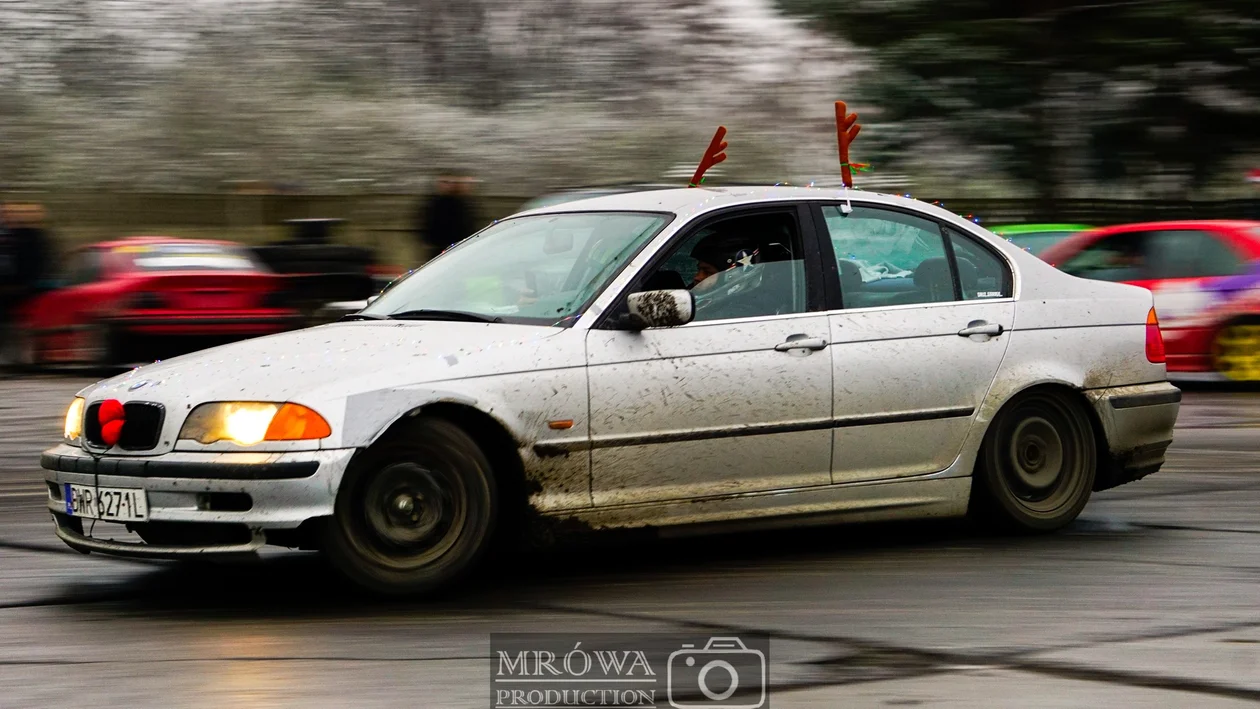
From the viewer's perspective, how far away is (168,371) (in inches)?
249

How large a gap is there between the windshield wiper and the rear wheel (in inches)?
388

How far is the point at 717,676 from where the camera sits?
4977 millimetres

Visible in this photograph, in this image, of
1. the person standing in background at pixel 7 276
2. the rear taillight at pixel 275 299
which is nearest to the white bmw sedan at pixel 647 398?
the rear taillight at pixel 275 299

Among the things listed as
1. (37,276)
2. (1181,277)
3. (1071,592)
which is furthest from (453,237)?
(1071,592)

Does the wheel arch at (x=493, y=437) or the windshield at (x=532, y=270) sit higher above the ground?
the windshield at (x=532, y=270)

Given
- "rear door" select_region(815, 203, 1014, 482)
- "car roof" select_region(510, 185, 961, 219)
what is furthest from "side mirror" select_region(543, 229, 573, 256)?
"rear door" select_region(815, 203, 1014, 482)

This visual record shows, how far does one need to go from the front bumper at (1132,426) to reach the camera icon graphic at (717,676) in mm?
2928

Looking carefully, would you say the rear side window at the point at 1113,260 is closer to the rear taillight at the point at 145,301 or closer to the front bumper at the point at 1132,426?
the front bumper at the point at 1132,426

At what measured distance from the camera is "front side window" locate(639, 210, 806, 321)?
22.6 ft

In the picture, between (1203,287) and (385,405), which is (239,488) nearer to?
(385,405)

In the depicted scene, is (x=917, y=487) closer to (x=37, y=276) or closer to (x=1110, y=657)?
(x=1110, y=657)

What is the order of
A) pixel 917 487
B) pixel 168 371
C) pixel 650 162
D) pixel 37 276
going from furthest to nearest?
pixel 650 162 < pixel 37 276 < pixel 917 487 < pixel 168 371

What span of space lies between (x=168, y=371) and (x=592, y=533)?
1598 millimetres

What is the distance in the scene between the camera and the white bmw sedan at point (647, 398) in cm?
598
